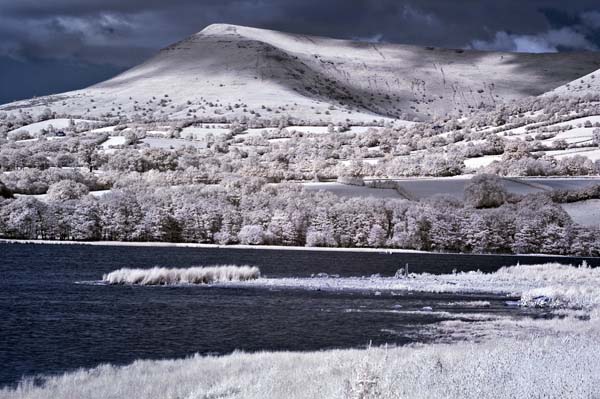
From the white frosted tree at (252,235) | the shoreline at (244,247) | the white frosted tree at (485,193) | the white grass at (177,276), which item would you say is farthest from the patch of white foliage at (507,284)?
the white frosted tree at (252,235)

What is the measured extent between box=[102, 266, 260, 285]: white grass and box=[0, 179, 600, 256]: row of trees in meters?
47.8

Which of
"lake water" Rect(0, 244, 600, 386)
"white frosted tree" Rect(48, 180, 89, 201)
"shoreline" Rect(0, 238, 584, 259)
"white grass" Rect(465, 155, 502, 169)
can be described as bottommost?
"lake water" Rect(0, 244, 600, 386)

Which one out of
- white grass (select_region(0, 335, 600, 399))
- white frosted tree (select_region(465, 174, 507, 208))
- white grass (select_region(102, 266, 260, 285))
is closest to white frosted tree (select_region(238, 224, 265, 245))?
white frosted tree (select_region(465, 174, 507, 208))

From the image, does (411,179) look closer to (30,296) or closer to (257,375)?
(30,296)

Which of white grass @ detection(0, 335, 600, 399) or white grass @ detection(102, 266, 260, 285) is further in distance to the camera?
white grass @ detection(102, 266, 260, 285)

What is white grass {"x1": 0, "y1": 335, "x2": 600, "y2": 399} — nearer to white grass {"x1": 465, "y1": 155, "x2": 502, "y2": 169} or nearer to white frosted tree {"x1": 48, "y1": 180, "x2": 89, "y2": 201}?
white frosted tree {"x1": 48, "y1": 180, "x2": 89, "y2": 201}

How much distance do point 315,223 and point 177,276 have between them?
52.6m

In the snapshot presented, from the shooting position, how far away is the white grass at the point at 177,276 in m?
65.4

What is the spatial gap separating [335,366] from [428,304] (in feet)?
91.4

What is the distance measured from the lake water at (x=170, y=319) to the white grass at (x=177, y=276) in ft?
8.82

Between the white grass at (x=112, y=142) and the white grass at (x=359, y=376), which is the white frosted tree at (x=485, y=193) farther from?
the white grass at (x=359, y=376)

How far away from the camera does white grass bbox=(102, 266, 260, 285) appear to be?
214ft

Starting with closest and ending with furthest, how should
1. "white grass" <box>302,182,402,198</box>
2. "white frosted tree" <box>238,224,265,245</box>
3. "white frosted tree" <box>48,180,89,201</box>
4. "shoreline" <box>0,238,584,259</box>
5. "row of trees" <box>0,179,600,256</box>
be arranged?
Result: "shoreline" <box>0,238,584,259</box> < "row of trees" <box>0,179,600,256</box> < "white frosted tree" <box>238,224,265,245</box> < "white frosted tree" <box>48,180,89,201</box> < "white grass" <box>302,182,402,198</box>

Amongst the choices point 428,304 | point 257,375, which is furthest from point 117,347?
point 428,304
